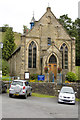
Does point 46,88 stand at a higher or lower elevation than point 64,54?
lower

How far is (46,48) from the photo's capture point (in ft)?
123

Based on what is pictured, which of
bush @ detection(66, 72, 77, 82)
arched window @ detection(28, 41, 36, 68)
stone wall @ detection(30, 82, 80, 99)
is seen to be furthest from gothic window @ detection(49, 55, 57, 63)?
stone wall @ detection(30, 82, 80, 99)

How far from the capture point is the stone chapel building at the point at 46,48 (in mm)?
35094

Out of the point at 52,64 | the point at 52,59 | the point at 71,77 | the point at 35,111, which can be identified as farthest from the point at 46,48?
the point at 35,111

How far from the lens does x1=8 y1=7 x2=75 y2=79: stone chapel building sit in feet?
115

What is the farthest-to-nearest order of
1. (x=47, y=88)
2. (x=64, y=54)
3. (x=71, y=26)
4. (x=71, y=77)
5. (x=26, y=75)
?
(x=71, y=26) < (x=64, y=54) < (x=71, y=77) < (x=26, y=75) < (x=47, y=88)

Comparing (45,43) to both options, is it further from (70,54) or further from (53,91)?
(53,91)

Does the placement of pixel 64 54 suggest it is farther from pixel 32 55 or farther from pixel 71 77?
pixel 32 55

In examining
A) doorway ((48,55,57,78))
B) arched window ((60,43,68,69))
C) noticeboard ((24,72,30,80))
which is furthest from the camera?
arched window ((60,43,68,69))

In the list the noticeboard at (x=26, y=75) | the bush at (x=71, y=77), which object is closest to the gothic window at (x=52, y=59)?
the bush at (x=71, y=77)

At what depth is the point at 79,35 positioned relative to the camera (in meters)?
57.8

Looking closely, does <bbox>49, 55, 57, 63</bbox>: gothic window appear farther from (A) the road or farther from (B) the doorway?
(A) the road

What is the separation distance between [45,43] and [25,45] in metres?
4.14

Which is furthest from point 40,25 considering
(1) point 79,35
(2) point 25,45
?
→ (1) point 79,35
